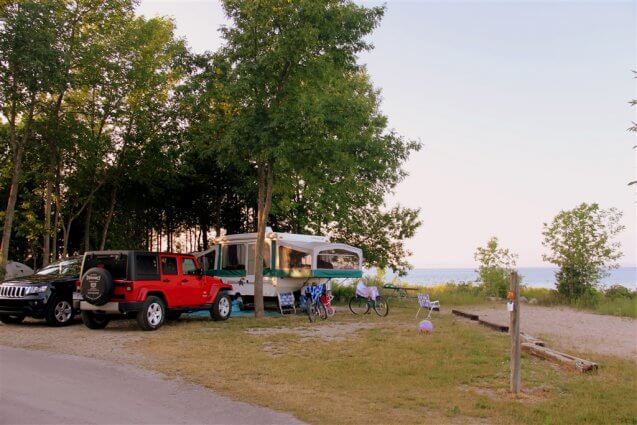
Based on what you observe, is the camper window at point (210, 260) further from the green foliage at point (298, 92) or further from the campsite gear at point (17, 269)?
the campsite gear at point (17, 269)

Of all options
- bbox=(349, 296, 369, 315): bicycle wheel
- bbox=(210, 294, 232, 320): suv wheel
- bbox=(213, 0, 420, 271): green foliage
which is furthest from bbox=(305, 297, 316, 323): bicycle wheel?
bbox=(213, 0, 420, 271): green foliage

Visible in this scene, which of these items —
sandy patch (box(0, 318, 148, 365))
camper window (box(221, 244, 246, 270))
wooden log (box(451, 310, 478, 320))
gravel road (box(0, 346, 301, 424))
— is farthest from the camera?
camper window (box(221, 244, 246, 270))

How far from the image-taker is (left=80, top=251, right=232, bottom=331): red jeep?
13.1 metres

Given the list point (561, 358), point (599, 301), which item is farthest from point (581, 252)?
point (561, 358)

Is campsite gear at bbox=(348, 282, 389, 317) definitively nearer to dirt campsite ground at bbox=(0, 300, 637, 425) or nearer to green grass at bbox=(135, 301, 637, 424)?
dirt campsite ground at bbox=(0, 300, 637, 425)

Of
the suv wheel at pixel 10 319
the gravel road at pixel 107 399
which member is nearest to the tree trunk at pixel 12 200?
the suv wheel at pixel 10 319

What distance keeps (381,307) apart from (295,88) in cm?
706

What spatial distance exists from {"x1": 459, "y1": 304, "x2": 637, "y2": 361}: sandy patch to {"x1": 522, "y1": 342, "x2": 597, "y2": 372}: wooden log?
103 centimetres

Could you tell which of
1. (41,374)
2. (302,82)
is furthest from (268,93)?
(41,374)

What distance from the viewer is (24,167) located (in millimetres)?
23406

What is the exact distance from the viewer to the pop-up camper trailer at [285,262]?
741 inches

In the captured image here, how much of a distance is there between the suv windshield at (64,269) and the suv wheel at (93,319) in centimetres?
182

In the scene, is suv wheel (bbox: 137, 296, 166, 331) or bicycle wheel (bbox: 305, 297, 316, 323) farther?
bicycle wheel (bbox: 305, 297, 316, 323)

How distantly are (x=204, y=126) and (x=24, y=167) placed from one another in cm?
871
